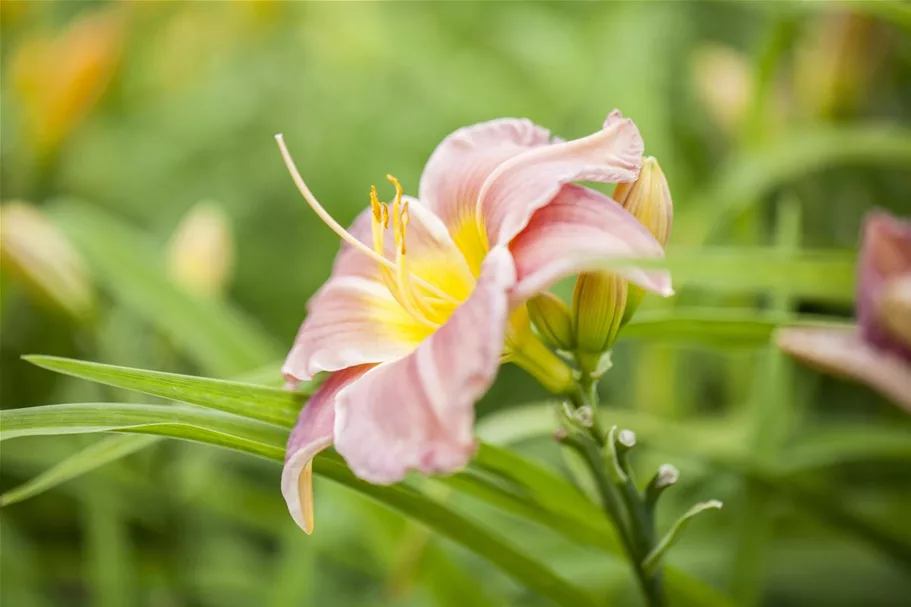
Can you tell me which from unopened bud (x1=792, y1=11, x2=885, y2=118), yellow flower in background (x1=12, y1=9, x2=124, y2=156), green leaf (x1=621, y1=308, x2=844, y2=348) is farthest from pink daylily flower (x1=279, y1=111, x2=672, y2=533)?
yellow flower in background (x1=12, y1=9, x2=124, y2=156)

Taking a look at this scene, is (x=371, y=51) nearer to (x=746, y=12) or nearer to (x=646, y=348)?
(x=746, y=12)

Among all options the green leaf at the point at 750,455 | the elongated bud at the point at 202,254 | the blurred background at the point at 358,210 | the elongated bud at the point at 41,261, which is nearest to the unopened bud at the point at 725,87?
the blurred background at the point at 358,210

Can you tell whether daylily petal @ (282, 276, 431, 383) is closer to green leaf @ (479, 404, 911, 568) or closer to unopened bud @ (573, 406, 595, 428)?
unopened bud @ (573, 406, 595, 428)

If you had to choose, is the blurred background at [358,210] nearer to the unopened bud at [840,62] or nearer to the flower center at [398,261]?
the unopened bud at [840,62]

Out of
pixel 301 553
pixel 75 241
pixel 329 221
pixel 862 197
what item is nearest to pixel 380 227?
pixel 329 221

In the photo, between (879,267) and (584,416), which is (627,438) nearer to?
(584,416)
